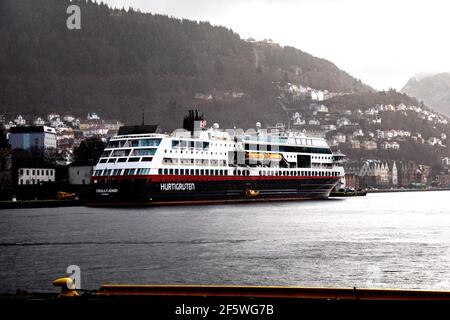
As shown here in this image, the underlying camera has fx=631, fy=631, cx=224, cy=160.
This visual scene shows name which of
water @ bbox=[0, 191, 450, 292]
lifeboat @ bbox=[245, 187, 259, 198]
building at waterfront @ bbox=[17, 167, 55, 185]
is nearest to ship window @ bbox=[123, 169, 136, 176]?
lifeboat @ bbox=[245, 187, 259, 198]

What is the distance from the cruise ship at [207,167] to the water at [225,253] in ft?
59.4

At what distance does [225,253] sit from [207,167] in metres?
41.3

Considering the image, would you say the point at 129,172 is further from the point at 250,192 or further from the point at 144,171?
the point at 250,192

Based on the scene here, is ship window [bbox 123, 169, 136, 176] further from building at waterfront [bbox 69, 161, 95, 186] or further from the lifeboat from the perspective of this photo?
building at waterfront [bbox 69, 161, 95, 186]

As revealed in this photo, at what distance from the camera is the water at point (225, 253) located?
19000 mm

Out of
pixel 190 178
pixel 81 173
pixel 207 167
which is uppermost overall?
pixel 81 173

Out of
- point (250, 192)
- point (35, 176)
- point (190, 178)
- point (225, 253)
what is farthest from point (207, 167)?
point (225, 253)

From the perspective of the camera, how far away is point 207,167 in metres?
65.9

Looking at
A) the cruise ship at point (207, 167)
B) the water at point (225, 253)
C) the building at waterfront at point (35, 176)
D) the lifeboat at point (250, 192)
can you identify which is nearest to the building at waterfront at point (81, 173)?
the building at waterfront at point (35, 176)

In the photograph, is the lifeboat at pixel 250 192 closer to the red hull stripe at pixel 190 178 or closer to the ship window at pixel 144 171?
the red hull stripe at pixel 190 178

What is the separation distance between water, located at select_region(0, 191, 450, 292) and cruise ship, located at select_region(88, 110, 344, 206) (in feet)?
59.4
